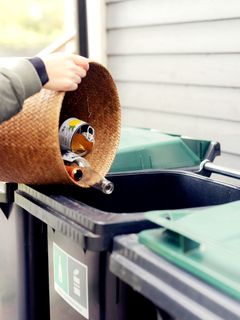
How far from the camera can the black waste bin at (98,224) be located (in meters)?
1.35

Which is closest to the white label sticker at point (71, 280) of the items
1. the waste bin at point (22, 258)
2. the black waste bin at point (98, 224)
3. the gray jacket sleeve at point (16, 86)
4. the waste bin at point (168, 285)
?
the black waste bin at point (98, 224)

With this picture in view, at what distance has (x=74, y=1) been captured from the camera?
405 centimetres

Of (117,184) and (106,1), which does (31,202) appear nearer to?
(117,184)

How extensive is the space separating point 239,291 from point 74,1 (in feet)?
11.4

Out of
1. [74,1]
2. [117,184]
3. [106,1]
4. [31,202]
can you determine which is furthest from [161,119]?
[31,202]

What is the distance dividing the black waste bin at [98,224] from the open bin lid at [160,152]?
A: 0.49 ft

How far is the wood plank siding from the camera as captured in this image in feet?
9.77

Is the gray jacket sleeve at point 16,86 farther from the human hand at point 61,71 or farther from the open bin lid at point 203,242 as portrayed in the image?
the open bin lid at point 203,242

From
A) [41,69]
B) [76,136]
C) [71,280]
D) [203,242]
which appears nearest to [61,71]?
[41,69]

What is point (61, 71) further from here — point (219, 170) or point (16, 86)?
point (219, 170)

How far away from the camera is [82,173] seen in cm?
171

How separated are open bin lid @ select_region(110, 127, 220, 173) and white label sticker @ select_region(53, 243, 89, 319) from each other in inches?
20.1

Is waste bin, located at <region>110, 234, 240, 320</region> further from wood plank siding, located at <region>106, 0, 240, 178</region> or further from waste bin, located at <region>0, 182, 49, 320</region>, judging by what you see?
wood plank siding, located at <region>106, 0, 240, 178</region>

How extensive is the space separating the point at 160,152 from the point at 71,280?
0.81 metres
